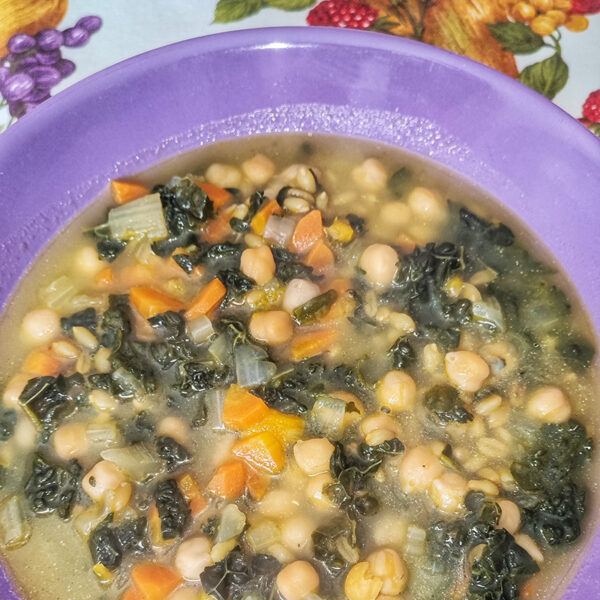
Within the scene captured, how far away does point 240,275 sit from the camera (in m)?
3.50

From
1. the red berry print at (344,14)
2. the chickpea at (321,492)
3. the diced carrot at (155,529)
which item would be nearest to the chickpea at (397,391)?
the chickpea at (321,492)

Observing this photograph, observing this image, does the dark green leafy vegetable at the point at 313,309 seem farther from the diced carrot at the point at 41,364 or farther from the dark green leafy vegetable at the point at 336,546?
the diced carrot at the point at 41,364

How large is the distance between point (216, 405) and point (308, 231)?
3.17 feet

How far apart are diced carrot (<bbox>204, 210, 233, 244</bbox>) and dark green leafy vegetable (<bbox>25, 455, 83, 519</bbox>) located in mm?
1261

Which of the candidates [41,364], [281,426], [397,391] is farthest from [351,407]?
[41,364]

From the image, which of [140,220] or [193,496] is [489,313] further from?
[140,220]

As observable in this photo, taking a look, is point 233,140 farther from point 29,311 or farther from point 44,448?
point 44,448

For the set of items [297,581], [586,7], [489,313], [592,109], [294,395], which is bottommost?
[297,581]

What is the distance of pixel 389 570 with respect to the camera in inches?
113

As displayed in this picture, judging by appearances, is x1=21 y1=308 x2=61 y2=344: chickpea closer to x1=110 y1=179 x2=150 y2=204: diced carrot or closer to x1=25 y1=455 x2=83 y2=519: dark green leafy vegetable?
x1=25 y1=455 x2=83 y2=519: dark green leafy vegetable

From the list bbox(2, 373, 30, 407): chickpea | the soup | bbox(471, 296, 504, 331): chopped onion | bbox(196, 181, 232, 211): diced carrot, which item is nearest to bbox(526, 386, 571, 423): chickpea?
the soup

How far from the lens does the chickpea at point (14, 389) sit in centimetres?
323

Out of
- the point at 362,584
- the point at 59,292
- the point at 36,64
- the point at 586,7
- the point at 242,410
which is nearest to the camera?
the point at 362,584

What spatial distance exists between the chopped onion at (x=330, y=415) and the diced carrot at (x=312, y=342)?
0.25 metres
